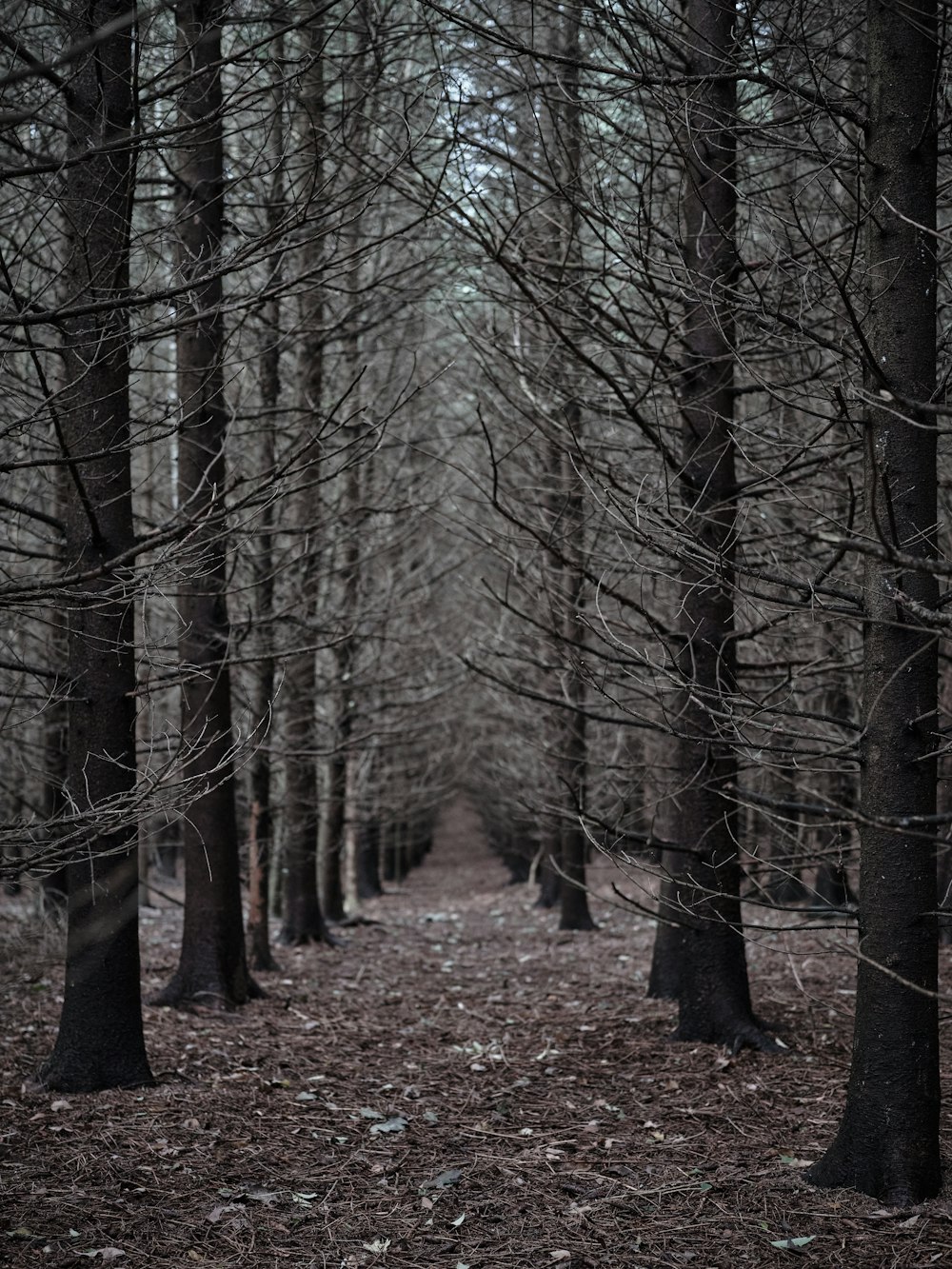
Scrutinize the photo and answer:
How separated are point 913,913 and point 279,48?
818 cm

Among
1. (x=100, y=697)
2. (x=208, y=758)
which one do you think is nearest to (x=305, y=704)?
(x=208, y=758)

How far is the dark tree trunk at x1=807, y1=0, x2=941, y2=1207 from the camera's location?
401 centimetres

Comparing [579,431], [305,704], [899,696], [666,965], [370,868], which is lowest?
[370,868]

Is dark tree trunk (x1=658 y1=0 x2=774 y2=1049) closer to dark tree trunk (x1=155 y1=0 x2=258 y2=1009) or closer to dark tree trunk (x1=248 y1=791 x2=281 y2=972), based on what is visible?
dark tree trunk (x1=155 y1=0 x2=258 y2=1009)

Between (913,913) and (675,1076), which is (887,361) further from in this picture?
(675,1076)

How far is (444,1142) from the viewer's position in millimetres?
5141

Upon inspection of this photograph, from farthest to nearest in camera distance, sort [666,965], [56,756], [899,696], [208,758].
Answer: [56,756]
[666,965]
[208,758]
[899,696]

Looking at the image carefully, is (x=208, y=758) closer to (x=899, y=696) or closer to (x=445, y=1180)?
(x=445, y=1180)

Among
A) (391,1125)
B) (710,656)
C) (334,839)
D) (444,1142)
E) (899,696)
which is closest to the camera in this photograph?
(899,696)

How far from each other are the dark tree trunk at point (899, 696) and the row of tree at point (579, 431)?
0.01 m

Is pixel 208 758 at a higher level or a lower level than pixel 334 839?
higher

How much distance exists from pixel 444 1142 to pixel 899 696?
2.96 meters

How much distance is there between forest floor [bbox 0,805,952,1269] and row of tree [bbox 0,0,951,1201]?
1.35ft

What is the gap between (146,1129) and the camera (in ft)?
16.7
